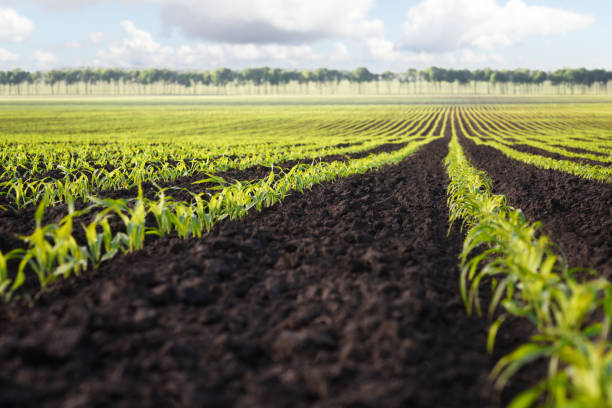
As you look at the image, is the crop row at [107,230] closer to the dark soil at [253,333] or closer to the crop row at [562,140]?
the dark soil at [253,333]

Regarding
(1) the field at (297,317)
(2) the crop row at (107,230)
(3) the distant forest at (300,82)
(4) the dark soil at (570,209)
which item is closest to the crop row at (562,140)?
(4) the dark soil at (570,209)

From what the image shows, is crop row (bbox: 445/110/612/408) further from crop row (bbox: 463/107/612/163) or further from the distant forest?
the distant forest

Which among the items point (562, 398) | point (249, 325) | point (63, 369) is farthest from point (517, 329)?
point (63, 369)

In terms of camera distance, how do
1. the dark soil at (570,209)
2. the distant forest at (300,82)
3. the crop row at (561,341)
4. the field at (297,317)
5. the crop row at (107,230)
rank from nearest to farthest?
the crop row at (561,341), the field at (297,317), the crop row at (107,230), the dark soil at (570,209), the distant forest at (300,82)

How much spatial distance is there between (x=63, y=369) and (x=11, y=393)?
0.81 ft

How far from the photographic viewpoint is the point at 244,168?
36.3 feet

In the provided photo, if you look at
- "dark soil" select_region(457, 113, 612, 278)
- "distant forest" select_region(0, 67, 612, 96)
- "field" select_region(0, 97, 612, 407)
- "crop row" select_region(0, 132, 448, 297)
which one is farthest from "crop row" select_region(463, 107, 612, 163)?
"distant forest" select_region(0, 67, 612, 96)

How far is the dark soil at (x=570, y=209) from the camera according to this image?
4.28m

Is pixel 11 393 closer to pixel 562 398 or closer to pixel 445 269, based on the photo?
pixel 562 398

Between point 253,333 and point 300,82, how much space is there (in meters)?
169

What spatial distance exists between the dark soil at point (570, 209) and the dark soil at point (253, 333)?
1612 mm

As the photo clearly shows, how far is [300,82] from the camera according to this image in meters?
163

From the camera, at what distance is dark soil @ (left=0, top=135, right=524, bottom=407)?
1.92 m

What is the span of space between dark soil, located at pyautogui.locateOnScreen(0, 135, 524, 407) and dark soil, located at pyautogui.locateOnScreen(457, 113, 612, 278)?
1.61 metres
